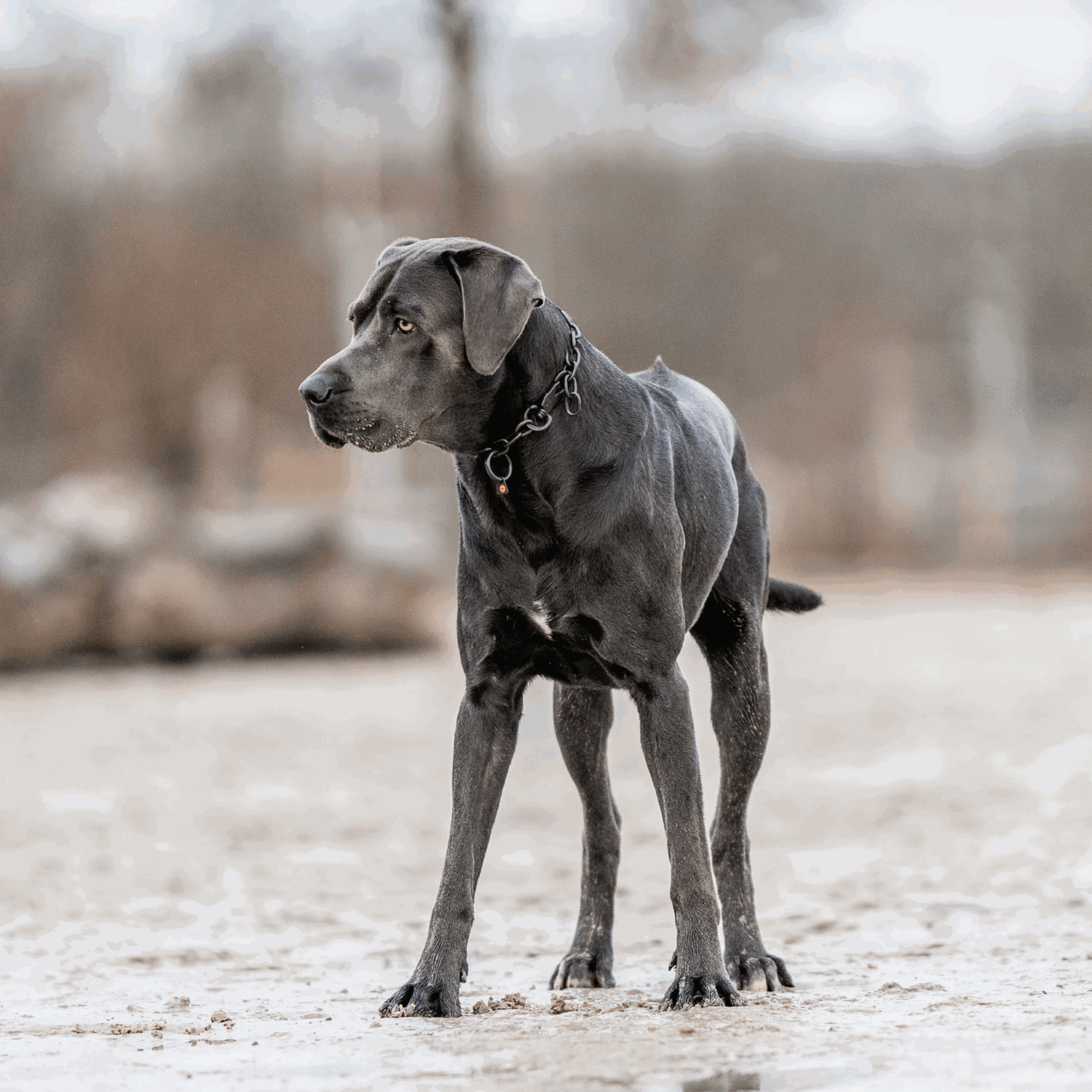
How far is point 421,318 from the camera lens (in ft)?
12.5

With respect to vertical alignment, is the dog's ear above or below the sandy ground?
above

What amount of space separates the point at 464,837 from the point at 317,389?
124 cm

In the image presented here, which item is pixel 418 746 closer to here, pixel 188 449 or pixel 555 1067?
pixel 555 1067

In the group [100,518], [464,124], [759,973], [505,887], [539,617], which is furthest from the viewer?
[100,518]

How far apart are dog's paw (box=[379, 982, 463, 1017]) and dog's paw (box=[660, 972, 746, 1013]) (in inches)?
20.9

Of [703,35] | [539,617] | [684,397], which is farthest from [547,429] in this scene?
[703,35]

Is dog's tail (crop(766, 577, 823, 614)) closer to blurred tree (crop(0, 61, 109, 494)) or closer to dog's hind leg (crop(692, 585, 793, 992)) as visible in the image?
dog's hind leg (crop(692, 585, 793, 992))

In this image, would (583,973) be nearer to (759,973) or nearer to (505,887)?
(759,973)

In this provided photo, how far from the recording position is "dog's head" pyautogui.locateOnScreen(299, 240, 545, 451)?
3736 mm

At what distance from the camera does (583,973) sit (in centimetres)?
447

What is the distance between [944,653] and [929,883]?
7984 mm

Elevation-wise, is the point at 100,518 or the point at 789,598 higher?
the point at 789,598

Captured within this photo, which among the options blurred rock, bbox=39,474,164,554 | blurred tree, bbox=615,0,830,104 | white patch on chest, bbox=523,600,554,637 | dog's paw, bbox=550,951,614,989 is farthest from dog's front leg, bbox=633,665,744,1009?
blurred rock, bbox=39,474,164,554

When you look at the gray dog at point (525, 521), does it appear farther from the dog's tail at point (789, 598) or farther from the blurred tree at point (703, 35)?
the blurred tree at point (703, 35)
